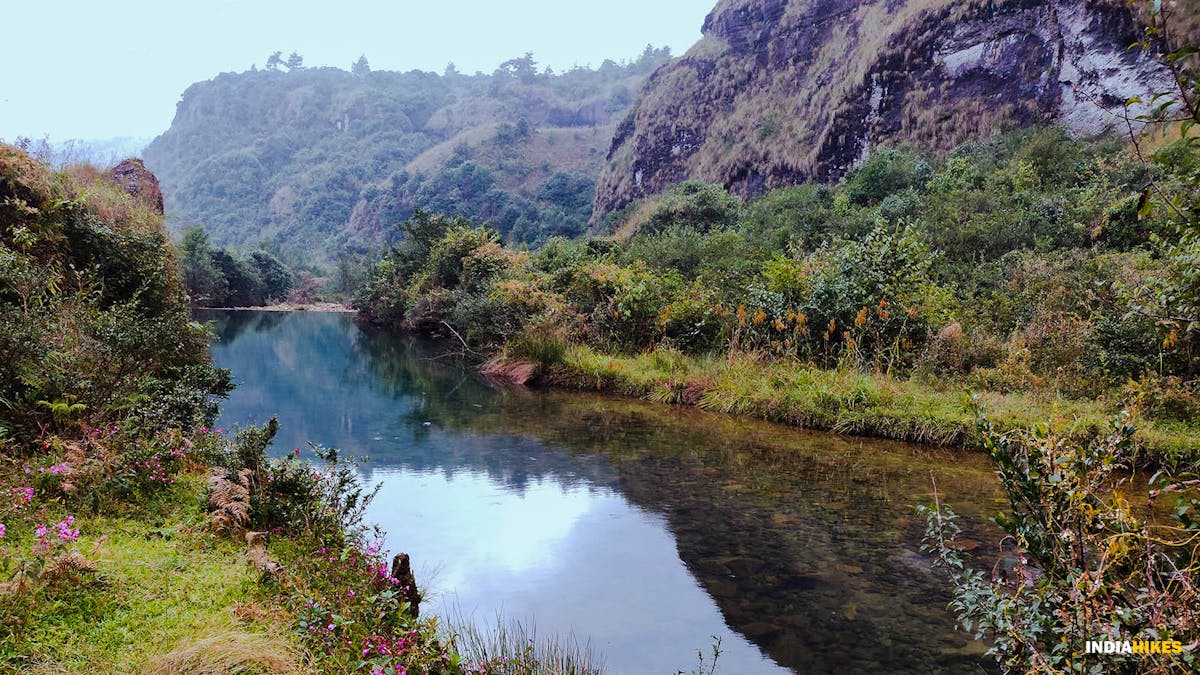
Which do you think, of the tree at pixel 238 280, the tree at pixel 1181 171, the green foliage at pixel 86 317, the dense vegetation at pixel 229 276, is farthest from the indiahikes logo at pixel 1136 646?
the tree at pixel 238 280

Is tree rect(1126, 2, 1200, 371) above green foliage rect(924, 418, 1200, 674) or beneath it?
above

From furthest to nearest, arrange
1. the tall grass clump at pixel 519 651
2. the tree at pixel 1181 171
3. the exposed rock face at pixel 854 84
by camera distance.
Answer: the exposed rock face at pixel 854 84
the tall grass clump at pixel 519 651
the tree at pixel 1181 171

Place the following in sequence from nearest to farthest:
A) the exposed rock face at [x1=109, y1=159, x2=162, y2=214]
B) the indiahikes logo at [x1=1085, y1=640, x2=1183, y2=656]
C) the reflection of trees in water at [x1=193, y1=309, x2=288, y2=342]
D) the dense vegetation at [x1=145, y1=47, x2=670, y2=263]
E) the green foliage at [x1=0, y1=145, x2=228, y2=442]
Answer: the indiahikes logo at [x1=1085, y1=640, x2=1183, y2=656], the green foliage at [x1=0, y1=145, x2=228, y2=442], the exposed rock face at [x1=109, y1=159, x2=162, y2=214], the reflection of trees in water at [x1=193, y1=309, x2=288, y2=342], the dense vegetation at [x1=145, y1=47, x2=670, y2=263]

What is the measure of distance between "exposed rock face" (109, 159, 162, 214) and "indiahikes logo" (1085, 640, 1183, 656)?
18.8 metres

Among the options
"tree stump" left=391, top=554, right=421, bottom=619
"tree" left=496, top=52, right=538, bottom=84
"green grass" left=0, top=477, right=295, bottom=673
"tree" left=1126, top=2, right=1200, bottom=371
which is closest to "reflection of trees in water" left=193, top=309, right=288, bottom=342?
"green grass" left=0, top=477, right=295, bottom=673

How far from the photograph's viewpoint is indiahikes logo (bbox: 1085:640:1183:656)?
2.55 metres

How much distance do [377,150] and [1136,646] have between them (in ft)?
346

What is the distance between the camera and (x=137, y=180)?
17625 mm

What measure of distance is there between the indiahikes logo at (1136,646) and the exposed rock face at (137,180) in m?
18.8

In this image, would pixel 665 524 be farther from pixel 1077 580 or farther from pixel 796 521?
pixel 1077 580

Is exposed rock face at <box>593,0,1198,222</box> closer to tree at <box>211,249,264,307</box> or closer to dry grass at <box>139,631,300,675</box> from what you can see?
dry grass at <box>139,631,300,675</box>

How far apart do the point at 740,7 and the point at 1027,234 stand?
33965mm

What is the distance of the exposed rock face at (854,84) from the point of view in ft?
72.4

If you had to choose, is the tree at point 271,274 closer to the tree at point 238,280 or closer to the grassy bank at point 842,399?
the tree at point 238,280
